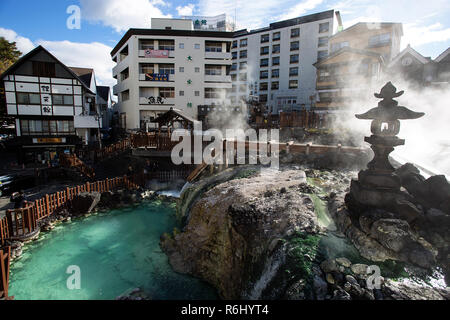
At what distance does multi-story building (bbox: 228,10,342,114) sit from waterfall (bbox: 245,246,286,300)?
3661 cm

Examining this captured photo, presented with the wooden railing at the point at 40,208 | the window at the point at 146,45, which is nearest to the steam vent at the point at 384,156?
the wooden railing at the point at 40,208

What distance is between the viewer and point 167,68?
3625 cm

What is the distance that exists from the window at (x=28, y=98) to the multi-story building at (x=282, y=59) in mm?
29460

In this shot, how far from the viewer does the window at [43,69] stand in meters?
26.1

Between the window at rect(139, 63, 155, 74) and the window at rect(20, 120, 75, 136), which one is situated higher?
the window at rect(139, 63, 155, 74)

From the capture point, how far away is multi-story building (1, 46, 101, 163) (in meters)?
A: 25.7

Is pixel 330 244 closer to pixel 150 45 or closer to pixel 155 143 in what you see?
pixel 155 143

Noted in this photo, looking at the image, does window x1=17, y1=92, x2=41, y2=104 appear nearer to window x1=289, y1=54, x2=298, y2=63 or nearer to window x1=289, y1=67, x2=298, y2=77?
window x1=289, y1=67, x2=298, y2=77

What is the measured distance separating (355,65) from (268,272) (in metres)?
33.2

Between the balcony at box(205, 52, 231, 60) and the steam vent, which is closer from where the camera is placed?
the steam vent

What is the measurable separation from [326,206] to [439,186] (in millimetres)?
3347

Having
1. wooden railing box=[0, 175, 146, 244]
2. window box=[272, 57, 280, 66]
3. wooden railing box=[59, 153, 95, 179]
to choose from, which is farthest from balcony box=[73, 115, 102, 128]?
window box=[272, 57, 280, 66]

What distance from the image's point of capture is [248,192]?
1010cm
